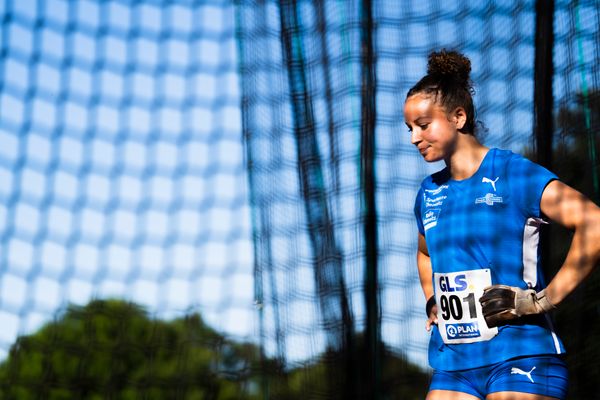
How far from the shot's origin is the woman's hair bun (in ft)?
7.00

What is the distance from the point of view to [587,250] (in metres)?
1.82

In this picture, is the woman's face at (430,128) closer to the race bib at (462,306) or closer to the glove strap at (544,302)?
the race bib at (462,306)

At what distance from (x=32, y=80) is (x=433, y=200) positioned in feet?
6.98

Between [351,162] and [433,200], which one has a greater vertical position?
[351,162]

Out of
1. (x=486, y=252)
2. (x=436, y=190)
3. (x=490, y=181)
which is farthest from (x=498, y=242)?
(x=436, y=190)

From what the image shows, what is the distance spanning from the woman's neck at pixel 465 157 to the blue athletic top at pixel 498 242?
0.02 metres

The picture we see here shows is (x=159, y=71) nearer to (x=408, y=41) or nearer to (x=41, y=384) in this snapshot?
(x=408, y=41)

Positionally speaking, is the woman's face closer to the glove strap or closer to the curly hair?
the curly hair

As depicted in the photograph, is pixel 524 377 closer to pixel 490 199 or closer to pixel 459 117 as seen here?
pixel 490 199

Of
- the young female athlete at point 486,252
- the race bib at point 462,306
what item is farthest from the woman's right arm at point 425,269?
the race bib at point 462,306

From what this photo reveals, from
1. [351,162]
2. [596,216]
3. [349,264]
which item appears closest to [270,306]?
[349,264]

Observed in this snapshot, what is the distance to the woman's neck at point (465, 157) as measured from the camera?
81.4 inches

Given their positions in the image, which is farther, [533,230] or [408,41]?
[408,41]

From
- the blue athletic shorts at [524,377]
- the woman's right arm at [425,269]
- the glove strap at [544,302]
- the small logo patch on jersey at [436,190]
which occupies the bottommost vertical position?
the blue athletic shorts at [524,377]
